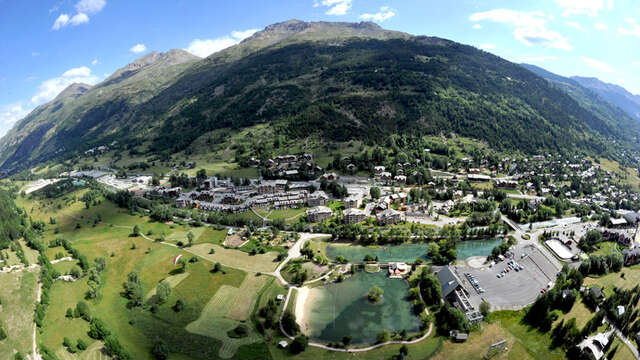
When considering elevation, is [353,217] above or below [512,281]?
above

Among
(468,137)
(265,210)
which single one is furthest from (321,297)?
(468,137)

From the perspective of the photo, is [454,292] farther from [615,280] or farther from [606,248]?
[606,248]

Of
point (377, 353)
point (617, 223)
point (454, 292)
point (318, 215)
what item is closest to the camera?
point (377, 353)

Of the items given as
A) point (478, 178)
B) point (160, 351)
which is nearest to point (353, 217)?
point (160, 351)

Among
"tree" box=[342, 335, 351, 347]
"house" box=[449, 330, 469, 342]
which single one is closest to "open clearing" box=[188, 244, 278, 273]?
"tree" box=[342, 335, 351, 347]

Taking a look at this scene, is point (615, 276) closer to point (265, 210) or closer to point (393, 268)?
point (393, 268)

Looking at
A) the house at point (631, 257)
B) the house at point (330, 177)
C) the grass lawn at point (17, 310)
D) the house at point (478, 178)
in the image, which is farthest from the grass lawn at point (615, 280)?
the grass lawn at point (17, 310)

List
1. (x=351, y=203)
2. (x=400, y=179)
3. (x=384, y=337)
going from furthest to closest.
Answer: (x=400, y=179)
(x=351, y=203)
(x=384, y=337)

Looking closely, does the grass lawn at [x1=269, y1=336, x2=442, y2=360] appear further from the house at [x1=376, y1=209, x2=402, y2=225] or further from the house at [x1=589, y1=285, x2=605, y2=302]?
the house at [x1=376, y1=209, x2=402, y2=225]

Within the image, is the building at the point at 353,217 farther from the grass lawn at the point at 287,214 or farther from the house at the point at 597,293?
the house at the point at 597,293
